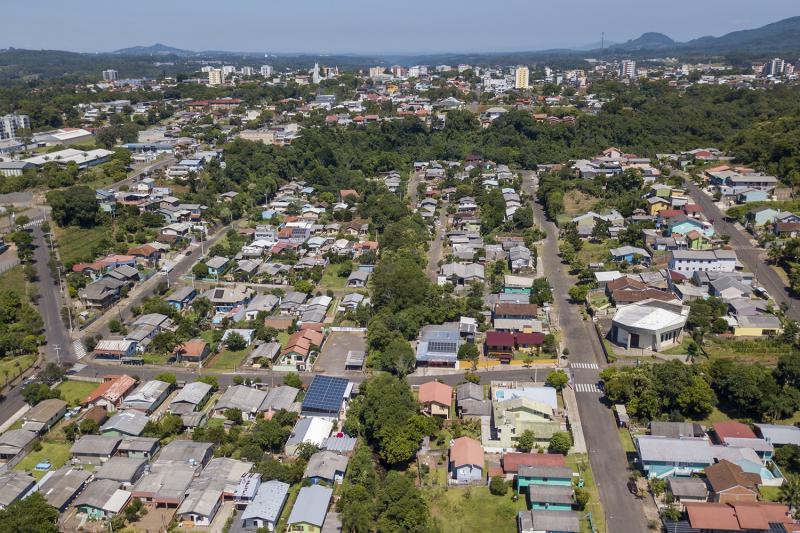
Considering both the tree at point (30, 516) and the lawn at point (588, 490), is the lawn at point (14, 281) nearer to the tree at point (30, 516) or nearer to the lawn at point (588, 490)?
the tree at point (30, 516)

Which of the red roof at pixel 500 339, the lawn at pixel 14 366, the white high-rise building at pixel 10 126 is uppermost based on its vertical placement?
the white high-rise building at pixel 10 126

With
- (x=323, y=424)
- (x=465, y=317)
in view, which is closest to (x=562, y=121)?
(x=465, y=317)

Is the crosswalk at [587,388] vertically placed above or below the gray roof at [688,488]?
below

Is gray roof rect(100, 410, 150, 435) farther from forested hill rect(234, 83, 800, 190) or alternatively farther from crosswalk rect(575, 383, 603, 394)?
forested hill rect(234, 83, 800, 190)

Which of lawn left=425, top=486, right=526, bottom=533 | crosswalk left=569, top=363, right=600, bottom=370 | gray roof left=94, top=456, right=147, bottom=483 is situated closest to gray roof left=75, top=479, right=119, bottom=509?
gray roof left=94, top=456, right=147, bottom=483

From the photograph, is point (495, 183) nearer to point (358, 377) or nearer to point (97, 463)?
point (358, 377)

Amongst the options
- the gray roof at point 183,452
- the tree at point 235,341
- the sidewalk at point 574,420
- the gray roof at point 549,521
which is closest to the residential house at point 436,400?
the sidewalk at point 574,420
